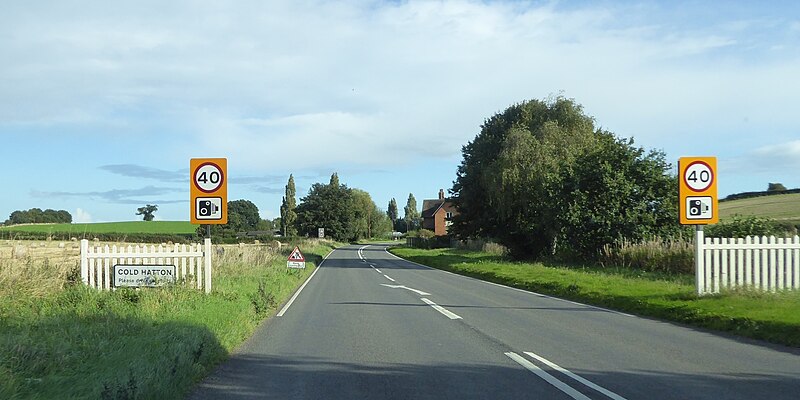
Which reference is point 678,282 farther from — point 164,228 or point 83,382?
point 164,228

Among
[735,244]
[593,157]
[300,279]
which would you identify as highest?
[593,157]

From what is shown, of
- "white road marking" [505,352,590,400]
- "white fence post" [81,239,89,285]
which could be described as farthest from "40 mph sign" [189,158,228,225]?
"white road marking" [505,352,590,400]

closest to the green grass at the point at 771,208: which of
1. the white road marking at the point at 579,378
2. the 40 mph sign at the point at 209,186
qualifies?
the 40 mph sign at the point at 209,186

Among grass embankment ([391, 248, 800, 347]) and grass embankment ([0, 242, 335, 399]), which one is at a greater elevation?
grass embankment ([0, 242, 335, 399])

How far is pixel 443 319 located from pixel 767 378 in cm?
718

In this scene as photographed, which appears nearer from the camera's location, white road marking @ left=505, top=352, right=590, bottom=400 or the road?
white road marking @ left=505, top=352, right=590, bottom=400

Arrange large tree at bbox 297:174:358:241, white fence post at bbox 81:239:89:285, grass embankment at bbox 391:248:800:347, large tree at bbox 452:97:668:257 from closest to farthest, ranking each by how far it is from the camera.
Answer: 1. grass embankment at bbox 391:248:800:347
2. white fence post at bbox 81:239:89:285
3. large tree at bbox 452:97:668:257
4. large tree at bbox 297:174:358:241

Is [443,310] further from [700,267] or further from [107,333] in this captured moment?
[107,333]

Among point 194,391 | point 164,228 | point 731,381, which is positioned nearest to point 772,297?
point 731,381

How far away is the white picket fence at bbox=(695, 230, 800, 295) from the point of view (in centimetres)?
1639

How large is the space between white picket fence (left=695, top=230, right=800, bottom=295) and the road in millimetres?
3267

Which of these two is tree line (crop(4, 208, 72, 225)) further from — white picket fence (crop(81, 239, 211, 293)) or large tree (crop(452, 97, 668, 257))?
white picket fence (crop(81, 239, 211, 293))

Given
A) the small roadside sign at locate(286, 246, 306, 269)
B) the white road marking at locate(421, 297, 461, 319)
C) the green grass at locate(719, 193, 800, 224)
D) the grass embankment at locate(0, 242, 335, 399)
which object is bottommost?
the white road marking at locate(421, 297, 461, 319)

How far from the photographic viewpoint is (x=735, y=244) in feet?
54.5
